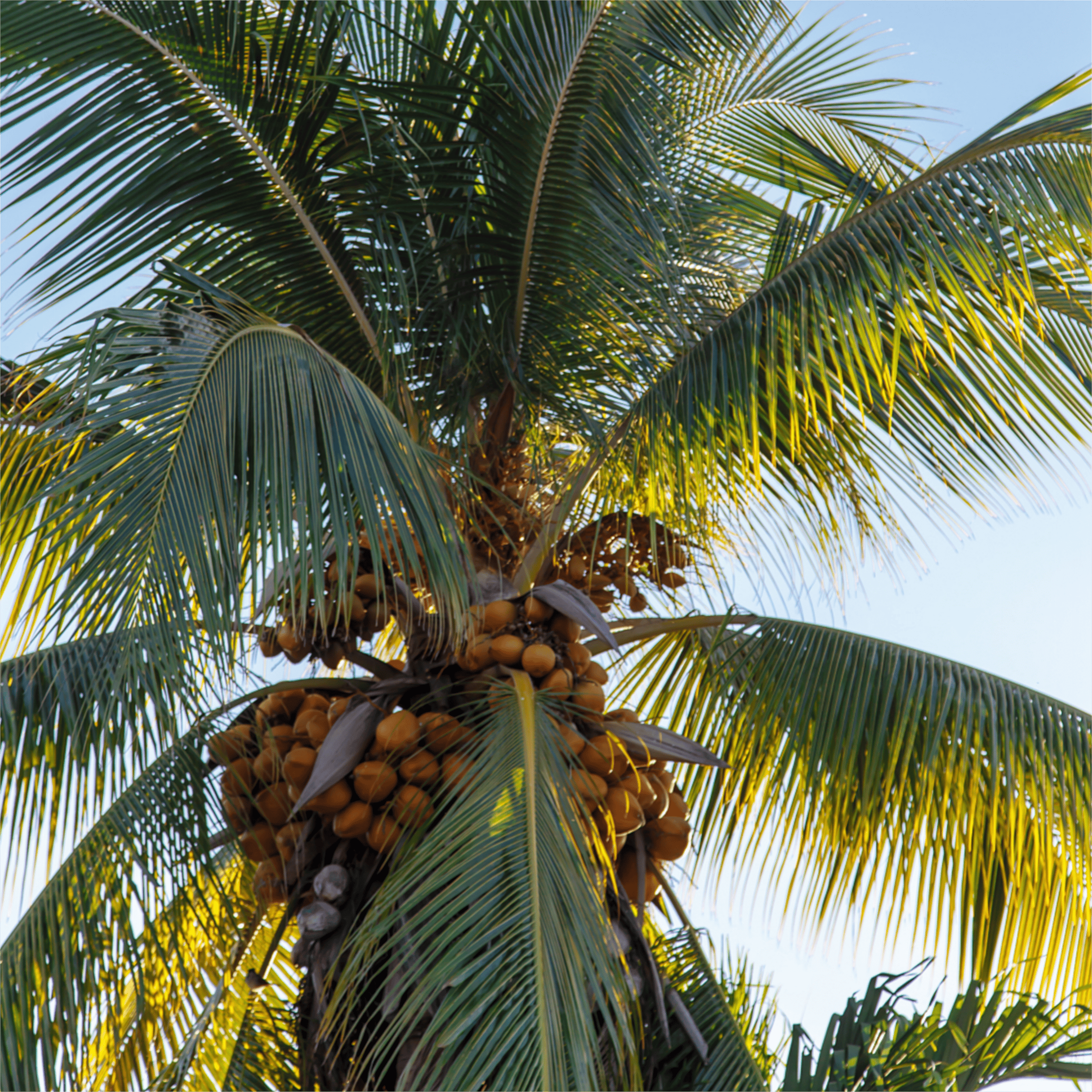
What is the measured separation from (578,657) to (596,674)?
108 mm

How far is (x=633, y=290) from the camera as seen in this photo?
3729 millimetres

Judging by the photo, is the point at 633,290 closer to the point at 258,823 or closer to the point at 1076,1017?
the point at 258,823

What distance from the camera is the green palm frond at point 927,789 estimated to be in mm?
3598

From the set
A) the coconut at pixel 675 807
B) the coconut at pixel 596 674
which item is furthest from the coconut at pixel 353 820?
the coconut at pixel 675 807

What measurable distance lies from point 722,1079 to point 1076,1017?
3.20ft

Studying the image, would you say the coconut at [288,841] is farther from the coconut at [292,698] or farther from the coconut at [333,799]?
the coconut at [292,698]

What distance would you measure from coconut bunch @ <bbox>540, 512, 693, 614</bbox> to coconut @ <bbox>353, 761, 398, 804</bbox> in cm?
91

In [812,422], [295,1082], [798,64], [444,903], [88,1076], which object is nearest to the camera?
[444,903]

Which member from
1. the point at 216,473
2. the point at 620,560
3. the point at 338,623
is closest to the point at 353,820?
the point at 338,623

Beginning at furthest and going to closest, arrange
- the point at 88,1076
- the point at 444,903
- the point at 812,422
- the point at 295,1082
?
the point at 812,422, the point at 295,1082, the point at 88,1076, the point at 444,903

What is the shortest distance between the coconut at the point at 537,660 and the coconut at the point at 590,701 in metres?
0.11

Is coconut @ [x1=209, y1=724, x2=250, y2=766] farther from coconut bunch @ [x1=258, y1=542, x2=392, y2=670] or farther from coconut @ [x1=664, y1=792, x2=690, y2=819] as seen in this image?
coconut @ [x1=664, y1=792, x2=690, y2=819]

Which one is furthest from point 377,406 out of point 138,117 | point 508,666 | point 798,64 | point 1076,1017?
point 798,64

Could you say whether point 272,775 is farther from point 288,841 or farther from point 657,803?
point 657,803
